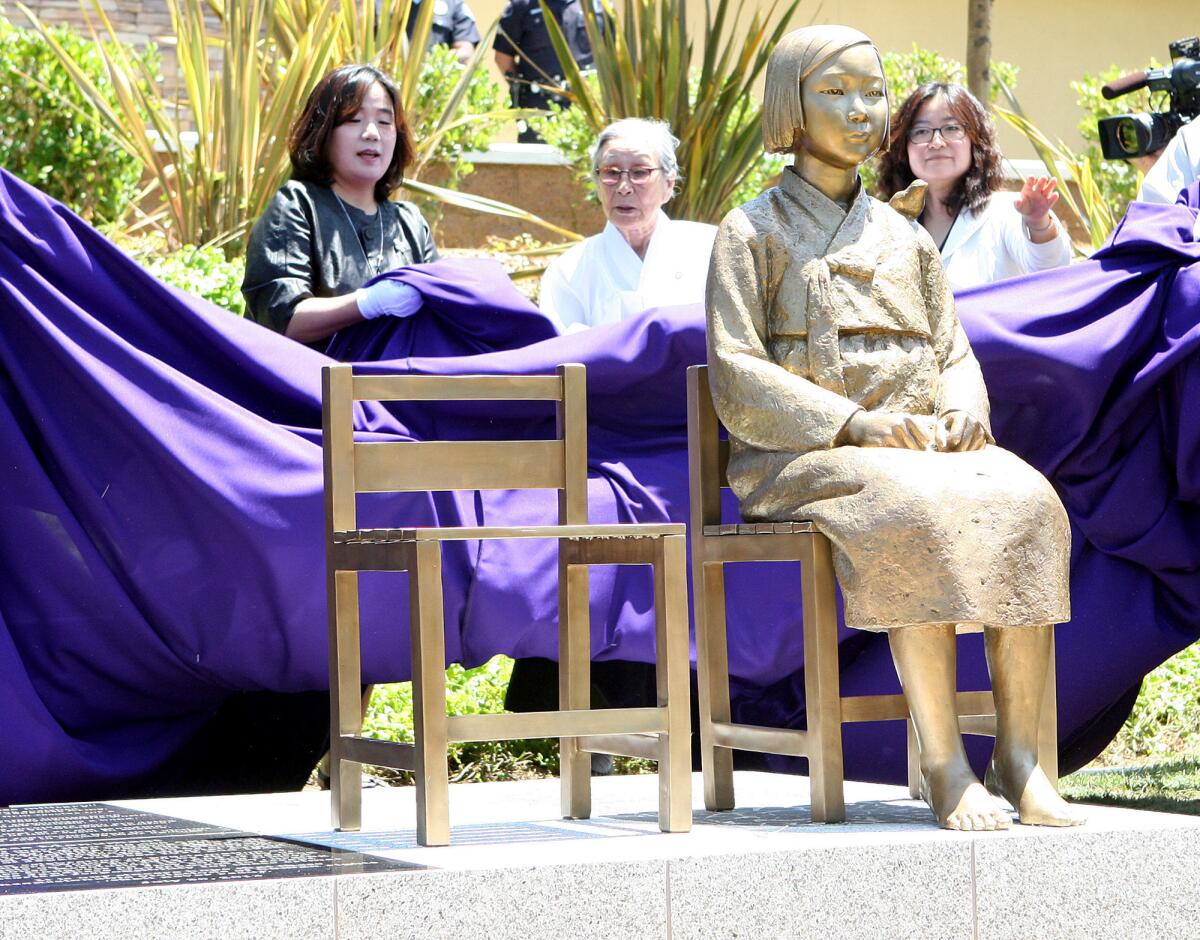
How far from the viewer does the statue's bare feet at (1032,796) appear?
3.22 m

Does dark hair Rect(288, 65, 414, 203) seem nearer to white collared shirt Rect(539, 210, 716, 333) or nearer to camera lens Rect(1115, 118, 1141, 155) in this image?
white collared shirt Rect(539, 210, 716, 333)

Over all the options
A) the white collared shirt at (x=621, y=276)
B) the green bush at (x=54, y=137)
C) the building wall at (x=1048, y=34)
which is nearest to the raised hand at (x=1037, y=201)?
the white collared shirt at (x=621, y=276)

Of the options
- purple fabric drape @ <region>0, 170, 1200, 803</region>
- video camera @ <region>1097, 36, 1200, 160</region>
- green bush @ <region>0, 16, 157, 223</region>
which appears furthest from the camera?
green bush @ <region>0, 16, 157, 223</region>

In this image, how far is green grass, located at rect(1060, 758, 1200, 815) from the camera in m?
4.37

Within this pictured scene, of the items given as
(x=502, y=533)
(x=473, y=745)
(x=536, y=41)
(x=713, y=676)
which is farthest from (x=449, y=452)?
(x=536, y=41)

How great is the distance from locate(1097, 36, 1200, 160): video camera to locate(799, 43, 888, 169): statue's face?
204cm

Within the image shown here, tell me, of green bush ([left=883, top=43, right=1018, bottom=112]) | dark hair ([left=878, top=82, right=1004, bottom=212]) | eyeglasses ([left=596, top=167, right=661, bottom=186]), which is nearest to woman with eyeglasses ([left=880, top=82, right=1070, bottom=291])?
dark hair ([left=878, top=82, right=1004, bottom=212])

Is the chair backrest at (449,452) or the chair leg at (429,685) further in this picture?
the chair backrest at (449,452)

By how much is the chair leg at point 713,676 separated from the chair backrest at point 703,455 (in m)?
0.10

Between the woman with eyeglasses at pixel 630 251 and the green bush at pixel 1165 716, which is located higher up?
the woman with eyeglasses at pixel 630 251

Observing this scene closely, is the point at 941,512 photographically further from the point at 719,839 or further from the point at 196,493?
the point at 196,493

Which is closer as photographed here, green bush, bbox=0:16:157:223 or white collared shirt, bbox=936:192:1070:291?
white collared shirt, bbox=936:192:1070:291

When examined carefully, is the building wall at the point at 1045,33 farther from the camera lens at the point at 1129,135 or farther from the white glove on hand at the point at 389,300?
the white glove on hand at the point at 389,300

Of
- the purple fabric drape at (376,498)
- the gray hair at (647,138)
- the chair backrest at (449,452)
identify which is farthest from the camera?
the gray hair at (647,138)
